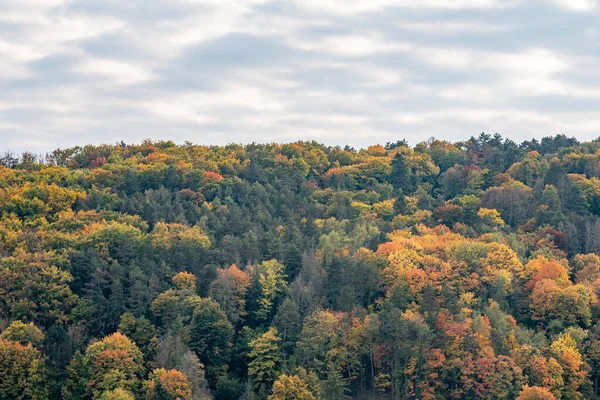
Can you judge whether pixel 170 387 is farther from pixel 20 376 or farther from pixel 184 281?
pixel 184 281

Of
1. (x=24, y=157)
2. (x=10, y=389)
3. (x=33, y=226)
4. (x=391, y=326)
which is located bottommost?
(x=10, y=389)

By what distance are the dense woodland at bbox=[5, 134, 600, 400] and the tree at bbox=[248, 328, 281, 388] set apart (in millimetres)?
223

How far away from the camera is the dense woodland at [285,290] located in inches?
3120

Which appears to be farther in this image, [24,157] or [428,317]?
[24,157]

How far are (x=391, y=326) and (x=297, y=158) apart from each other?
7146cm

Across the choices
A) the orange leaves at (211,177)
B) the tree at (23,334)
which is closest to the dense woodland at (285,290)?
the tree at (23,334)

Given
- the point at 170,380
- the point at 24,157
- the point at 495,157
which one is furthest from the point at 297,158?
the point at 170,380

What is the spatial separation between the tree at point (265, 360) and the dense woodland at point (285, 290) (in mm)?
223

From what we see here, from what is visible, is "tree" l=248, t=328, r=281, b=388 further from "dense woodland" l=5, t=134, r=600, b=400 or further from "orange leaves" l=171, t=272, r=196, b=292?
"orange leaves" l=171, t=272, r=196, b=292

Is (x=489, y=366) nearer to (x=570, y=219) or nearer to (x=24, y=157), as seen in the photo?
(x=570, y=219)

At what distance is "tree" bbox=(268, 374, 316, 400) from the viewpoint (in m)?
75.1

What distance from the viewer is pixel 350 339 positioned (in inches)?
3342

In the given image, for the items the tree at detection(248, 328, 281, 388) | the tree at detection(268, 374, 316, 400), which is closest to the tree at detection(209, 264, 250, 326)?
the tree at detection(248, 328, 281, 388)

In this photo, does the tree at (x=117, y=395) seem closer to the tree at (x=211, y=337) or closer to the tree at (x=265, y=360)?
the tree at (x=211, y=337)
